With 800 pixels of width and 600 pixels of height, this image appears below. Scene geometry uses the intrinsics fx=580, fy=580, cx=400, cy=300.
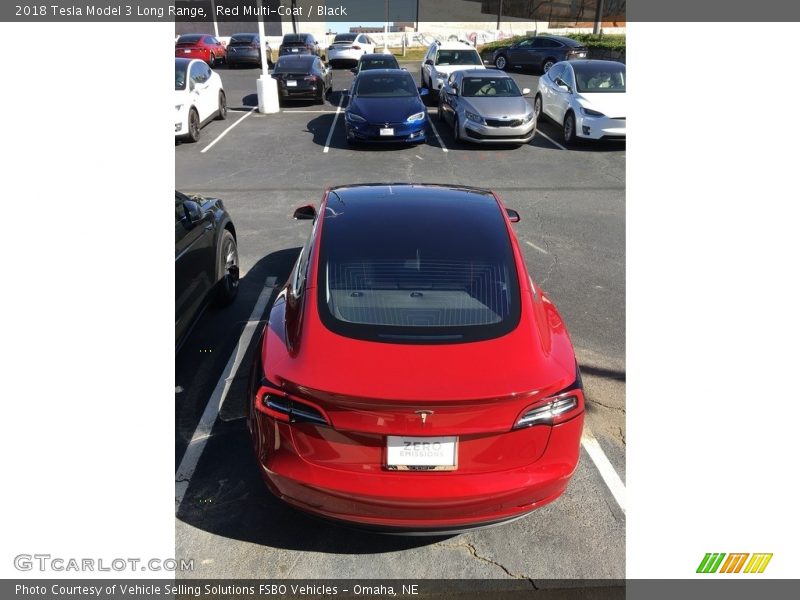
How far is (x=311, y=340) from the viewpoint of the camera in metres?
2.90

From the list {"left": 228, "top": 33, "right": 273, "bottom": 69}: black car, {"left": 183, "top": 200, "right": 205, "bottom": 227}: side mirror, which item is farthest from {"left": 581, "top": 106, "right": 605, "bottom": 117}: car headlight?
{"left": 228, "top": 33, "right": 273, "bottom": 69}: black car

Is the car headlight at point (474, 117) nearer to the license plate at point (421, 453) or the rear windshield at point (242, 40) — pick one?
the license plate at point (421, 453)

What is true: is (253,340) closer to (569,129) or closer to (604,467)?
(604,467)

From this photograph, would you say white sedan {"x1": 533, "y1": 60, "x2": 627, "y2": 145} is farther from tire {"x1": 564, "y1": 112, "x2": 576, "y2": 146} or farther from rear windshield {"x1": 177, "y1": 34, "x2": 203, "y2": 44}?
rear windshield {"x1": 177, "y1": 34, "x2": 203, "y2": 44}

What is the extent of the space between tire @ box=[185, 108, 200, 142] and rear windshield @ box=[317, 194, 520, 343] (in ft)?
33.1

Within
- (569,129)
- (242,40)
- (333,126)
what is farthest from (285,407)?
(242,40)

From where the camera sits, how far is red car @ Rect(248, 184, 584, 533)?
2607 mm

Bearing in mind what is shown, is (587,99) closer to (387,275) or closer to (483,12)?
(387,275)

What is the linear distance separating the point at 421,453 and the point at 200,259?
3.09 m

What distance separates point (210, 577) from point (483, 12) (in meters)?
59.8

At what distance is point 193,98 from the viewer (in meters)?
12.8

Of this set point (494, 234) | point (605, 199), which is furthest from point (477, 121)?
point (494, 234)
